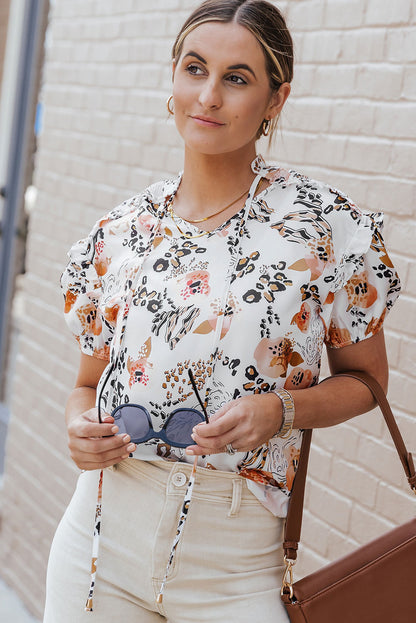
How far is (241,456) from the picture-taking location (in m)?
1.60

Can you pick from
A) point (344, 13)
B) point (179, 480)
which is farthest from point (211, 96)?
point (344, 13)

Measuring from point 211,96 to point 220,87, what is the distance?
1.2 inches

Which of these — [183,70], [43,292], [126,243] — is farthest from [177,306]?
[43,292]

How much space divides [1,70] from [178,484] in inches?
188

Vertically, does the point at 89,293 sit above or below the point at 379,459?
above

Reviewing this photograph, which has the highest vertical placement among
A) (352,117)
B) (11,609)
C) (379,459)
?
(352,117)

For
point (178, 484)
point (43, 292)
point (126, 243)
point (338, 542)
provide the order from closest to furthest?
point (178, 484) → point (126, 243) → point (338, 542) → point (43, 292)

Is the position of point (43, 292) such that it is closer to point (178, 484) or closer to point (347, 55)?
point (347, 55)

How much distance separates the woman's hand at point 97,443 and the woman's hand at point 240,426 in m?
0.15

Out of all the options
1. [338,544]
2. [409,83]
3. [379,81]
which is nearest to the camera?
[409,83]

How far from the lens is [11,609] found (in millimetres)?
4152

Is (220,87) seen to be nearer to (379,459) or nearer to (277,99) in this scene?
(277,99)

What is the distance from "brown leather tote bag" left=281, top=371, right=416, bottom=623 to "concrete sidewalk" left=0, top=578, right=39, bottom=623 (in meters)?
2.77

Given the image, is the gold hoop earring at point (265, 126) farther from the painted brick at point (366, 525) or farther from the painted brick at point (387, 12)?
the painted brick at point (366, 525)
